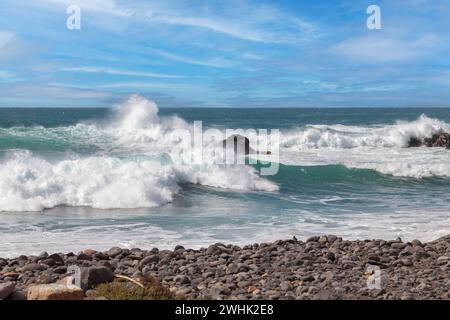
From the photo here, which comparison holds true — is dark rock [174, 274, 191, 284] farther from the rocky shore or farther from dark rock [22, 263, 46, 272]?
dark rock [22, 263, 46, 272]

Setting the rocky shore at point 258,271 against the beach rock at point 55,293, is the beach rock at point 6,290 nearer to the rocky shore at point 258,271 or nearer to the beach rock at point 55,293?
the rocky shore at point 258,271

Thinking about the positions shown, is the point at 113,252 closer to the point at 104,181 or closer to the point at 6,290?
the point at 6,290

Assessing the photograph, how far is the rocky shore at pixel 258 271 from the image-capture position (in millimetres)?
6051

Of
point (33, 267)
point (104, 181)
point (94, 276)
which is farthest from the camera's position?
point (104, 181)

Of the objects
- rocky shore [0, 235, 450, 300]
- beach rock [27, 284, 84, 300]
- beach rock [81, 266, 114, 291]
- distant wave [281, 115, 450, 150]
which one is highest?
distant wave [281, 115, 450, 150]

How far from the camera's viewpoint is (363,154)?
28.8 m

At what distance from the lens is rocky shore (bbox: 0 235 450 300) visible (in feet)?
19.9

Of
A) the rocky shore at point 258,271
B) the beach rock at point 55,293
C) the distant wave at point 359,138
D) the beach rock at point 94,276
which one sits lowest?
the rocky shore at point 258,271

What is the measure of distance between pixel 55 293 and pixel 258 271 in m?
3.23

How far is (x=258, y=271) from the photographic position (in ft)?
24.6

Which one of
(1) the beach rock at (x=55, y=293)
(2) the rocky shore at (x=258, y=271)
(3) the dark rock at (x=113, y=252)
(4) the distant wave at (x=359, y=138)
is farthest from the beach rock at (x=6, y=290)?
(4) the distant wave at (x=359, y=138)

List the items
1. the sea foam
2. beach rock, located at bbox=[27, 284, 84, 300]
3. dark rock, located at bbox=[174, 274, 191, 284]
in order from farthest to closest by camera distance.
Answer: the sea foam → dark rock, located at bbox=[174, 274, 191, 284] → beach rock, located at bbox=[27, 284, 84, 300]

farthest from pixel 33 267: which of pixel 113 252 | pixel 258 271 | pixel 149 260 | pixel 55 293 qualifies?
pixel 258 271

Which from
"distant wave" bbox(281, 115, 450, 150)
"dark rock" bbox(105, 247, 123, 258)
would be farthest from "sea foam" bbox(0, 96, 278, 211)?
"distant wave" bbox(281, 115, 450, 150)
